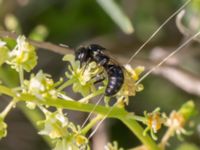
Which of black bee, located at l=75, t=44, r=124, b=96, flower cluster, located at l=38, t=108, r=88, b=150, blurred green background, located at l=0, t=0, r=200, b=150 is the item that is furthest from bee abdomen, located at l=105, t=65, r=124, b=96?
blurred green background, located at l=0, t=0, r=200, b=150

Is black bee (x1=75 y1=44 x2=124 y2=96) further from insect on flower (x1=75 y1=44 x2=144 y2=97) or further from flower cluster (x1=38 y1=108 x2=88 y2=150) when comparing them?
flower cluster (x1=38 y1=108 x2=88 y2=150)

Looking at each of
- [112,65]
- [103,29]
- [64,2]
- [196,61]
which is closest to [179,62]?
[196,61]

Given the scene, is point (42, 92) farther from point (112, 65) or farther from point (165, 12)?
point (165, 12)

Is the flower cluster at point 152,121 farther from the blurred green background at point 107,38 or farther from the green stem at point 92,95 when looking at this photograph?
the blurred green background at point 107,38

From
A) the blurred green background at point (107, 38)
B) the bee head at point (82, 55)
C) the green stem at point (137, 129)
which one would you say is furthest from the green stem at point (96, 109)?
the blurred green background at point (107, 38)

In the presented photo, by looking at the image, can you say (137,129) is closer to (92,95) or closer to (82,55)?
(92,95)
